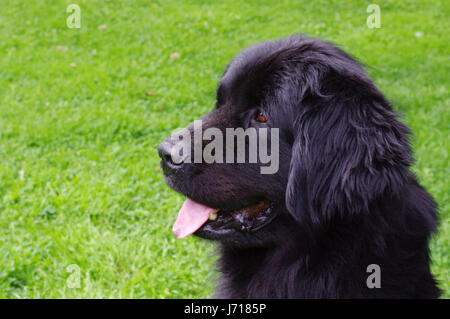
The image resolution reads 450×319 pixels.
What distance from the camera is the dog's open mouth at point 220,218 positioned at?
2359 millimetres

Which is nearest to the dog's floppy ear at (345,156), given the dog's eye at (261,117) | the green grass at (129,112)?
the dog's eye at (261,117)

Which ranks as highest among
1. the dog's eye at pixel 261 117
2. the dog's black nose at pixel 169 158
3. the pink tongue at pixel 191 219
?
the dog's eye at pixel 261 117

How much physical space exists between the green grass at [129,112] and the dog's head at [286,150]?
357 millimetres

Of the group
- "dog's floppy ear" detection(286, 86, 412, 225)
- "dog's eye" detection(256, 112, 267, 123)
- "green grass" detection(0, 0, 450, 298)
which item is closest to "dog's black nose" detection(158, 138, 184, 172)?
"dog's eye" detection(256, 112, 267, 123)

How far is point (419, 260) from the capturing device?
2244 millimetres

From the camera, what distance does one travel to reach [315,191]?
2.13 m

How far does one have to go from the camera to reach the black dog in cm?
210

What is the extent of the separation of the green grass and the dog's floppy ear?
0.30m

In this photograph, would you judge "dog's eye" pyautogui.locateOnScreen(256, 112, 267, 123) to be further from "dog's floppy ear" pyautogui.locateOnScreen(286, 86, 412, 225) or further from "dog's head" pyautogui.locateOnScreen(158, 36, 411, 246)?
"dog's floppy ear" pyautogui.locateOnScreen(286, 86, 412, 225)

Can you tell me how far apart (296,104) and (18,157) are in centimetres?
346

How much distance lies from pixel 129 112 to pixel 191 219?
3.47 m

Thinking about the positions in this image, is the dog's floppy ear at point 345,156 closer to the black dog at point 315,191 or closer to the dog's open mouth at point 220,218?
the black dog at point 315,191
